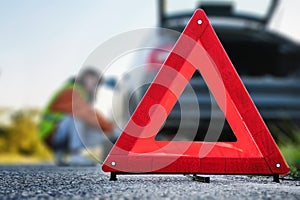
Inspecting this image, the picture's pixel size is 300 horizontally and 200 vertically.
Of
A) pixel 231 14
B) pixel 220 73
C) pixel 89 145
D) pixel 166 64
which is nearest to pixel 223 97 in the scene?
pixel 220 73

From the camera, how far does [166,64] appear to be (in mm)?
3352

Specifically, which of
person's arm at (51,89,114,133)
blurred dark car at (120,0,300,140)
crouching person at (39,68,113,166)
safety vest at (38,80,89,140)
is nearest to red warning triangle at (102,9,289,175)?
blurred dark car at (120,0,300,140)

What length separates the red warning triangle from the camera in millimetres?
3271

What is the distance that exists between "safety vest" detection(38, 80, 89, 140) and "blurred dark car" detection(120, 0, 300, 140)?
2.14 m

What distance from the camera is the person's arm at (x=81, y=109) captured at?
23.5 feet

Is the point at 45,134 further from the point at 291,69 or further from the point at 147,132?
the point at 147,132

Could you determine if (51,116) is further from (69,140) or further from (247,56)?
(247,56)

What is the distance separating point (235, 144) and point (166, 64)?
0.66 meters

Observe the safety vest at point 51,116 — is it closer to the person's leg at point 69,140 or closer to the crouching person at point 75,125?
the crouching person at point 75,125

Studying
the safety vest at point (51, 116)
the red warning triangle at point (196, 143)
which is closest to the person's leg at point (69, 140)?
the safety vest at point (51, 116)

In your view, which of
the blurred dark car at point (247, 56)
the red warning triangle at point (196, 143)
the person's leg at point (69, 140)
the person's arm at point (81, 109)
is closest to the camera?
the red warning triangle at point (196, 143)

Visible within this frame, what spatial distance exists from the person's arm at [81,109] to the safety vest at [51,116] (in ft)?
0.22

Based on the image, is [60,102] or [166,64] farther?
[60,102]

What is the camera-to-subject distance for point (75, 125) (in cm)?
746
